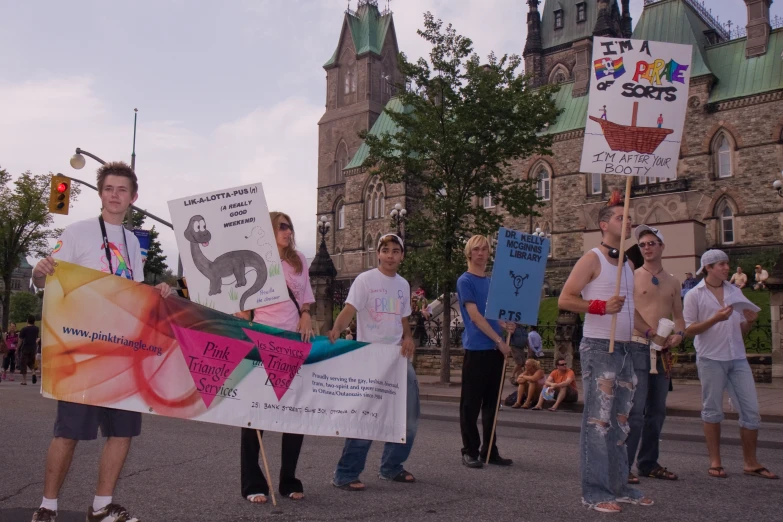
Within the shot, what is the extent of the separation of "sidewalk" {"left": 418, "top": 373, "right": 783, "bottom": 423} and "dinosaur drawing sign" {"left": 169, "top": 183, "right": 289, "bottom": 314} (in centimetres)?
1002

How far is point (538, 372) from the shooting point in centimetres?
1419

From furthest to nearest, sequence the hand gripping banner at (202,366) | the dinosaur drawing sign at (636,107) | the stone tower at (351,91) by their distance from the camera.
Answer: the stone tower at (351,91) < the dinosaur drawing sign at (636,107) < the hand gripping banner at (202,366)

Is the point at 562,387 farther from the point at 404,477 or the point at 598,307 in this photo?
the point at 598,307

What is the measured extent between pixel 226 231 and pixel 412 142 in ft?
52.5

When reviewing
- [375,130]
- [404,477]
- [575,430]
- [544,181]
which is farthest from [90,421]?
[375,130]

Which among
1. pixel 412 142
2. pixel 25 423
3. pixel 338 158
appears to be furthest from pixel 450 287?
pixel 338 158

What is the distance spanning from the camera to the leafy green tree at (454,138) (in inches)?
811

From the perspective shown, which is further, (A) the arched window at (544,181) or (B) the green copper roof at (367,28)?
(B) the green copper roof at (367,28)

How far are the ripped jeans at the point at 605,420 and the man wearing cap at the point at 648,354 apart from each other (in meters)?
0.82

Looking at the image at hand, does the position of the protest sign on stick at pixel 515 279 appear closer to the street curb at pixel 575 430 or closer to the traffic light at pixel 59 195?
the street curb at pixel 575 430

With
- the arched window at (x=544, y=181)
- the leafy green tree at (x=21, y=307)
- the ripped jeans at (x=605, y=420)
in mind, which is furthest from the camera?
the leafy green tree at (x=21, y=307)

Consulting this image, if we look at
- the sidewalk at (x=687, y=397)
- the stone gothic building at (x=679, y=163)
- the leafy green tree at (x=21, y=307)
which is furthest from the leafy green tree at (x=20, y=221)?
the leafy green tree at (x=21, y=307)

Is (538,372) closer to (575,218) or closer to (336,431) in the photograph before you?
(336,431)

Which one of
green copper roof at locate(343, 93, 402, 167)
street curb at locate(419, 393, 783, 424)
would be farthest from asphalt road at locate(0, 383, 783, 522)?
green copper roof at locate(343, 93, 402, 167)
